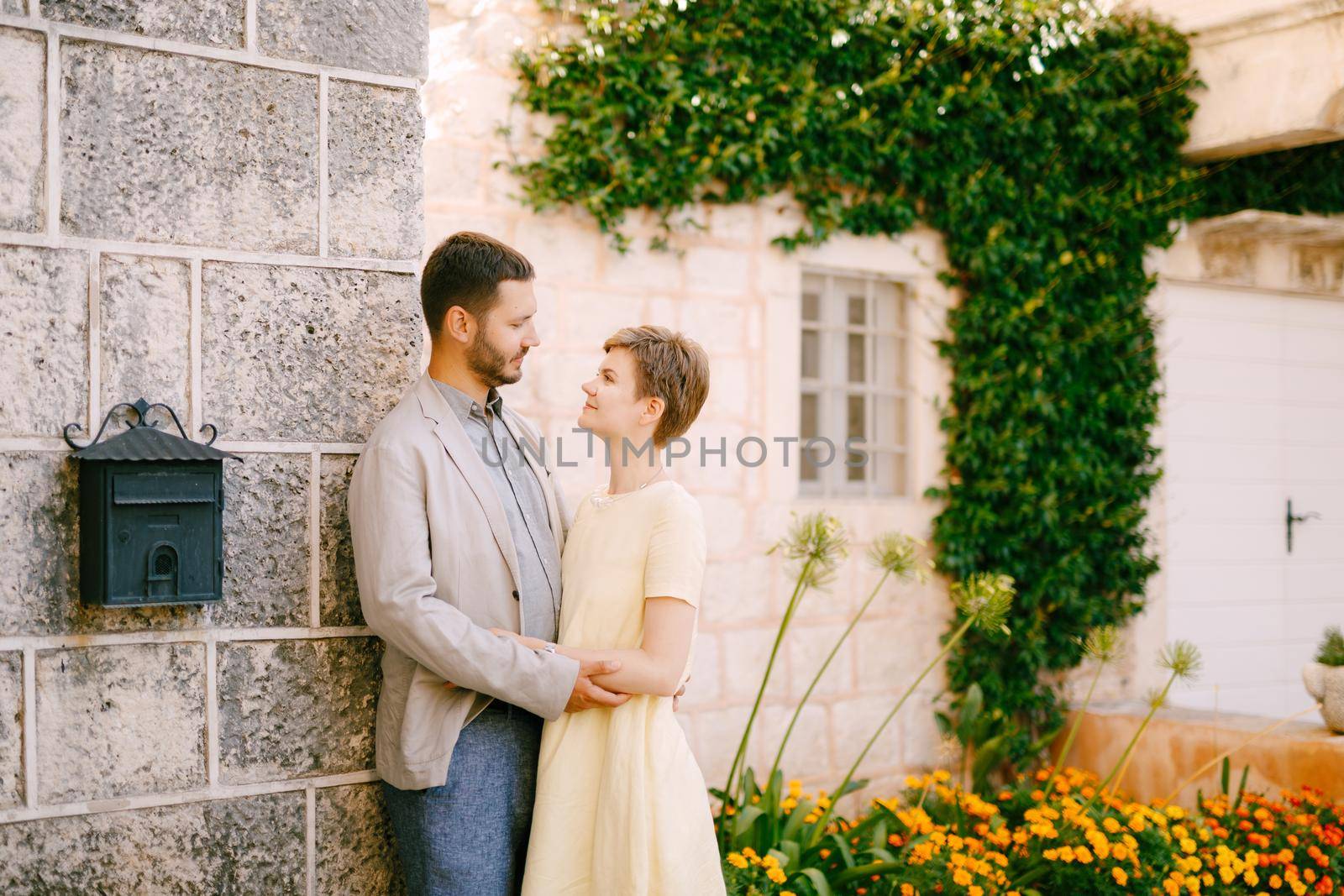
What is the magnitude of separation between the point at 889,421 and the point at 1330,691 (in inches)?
79.6

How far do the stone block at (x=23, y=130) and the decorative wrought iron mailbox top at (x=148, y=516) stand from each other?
1.23 feet

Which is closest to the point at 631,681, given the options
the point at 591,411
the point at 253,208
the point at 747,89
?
the point at 591,411

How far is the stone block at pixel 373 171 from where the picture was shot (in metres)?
2.25

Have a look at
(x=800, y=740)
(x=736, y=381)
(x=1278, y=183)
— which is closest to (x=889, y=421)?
(x=736, y=381)

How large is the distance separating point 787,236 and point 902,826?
2337mm

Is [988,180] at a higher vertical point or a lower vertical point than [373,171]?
higher

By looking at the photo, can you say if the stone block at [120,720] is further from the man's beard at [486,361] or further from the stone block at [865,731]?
→ the stone block at [865,731]

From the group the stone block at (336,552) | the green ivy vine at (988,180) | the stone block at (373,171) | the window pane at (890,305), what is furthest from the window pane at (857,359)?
the stone block at (336,552)

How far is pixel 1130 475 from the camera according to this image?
Answer: 5.48 m

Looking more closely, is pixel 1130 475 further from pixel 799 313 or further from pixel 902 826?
pixel 902 826

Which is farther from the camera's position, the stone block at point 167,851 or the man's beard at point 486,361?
the man's beard at point 486,361

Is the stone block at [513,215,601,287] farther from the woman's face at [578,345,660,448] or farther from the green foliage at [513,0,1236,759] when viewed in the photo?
the woman's face at [578,345,660,448]

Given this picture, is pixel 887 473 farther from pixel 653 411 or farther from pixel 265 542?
pixel 265 542

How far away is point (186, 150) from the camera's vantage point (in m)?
2.12
